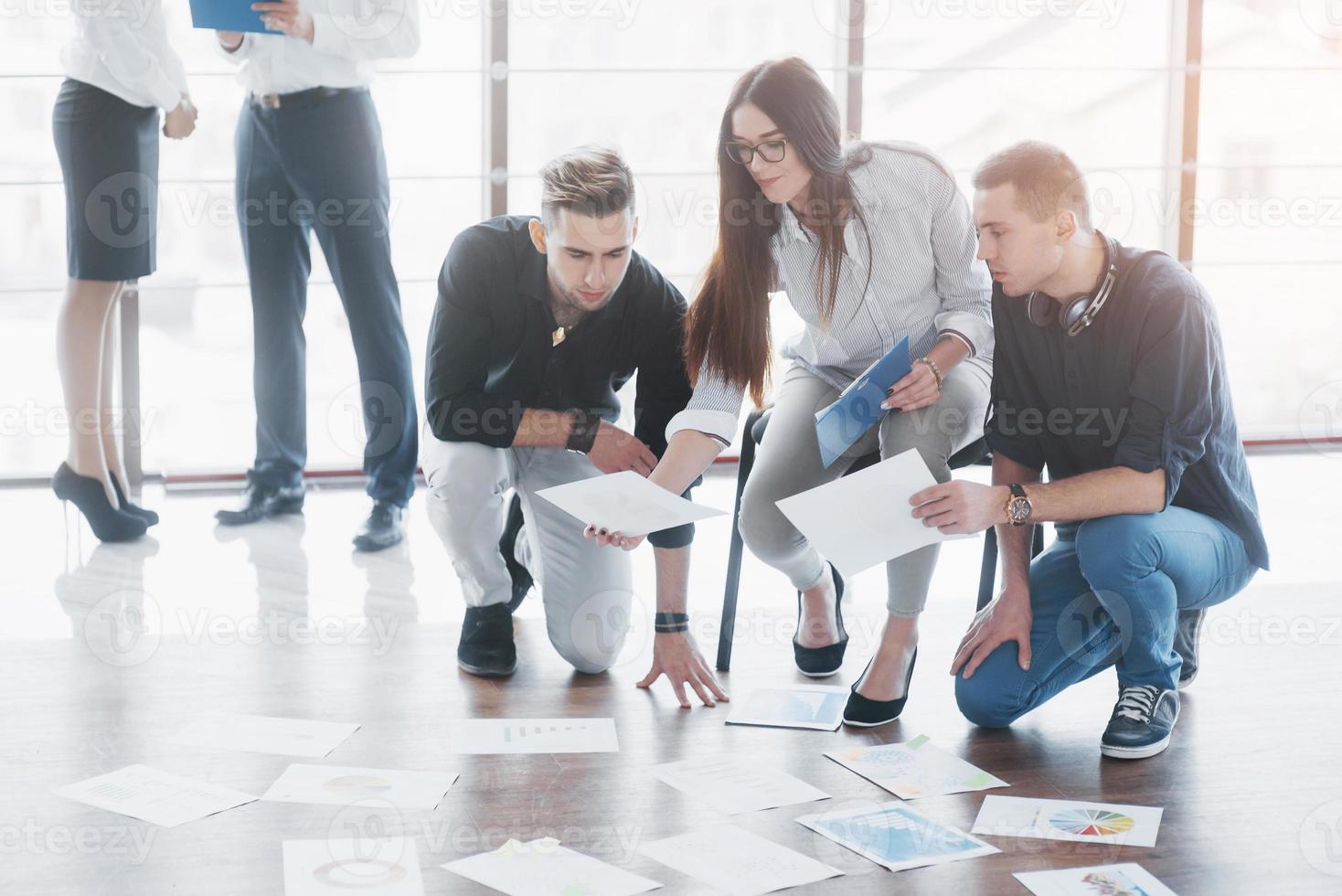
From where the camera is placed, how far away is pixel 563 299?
7.05 feet

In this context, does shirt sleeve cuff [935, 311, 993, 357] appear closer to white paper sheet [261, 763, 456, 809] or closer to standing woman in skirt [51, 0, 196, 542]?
white paper sheet [261, 763, 456, 809]

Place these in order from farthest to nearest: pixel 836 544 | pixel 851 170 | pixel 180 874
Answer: pixel 851 170, pixel 836 544, pixel 180 874

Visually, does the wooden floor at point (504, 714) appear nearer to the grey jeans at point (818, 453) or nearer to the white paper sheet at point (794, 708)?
the white paper sheet at point (794, 708)

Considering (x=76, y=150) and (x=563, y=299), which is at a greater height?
(x=76, y=150)

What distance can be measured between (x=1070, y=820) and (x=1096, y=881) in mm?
165

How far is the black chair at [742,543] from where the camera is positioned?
2.10 m

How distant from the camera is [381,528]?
312 centimetres

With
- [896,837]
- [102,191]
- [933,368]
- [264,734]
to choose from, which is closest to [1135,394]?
[933,368]

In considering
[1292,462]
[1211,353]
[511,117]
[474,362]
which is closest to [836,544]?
[1211,353]

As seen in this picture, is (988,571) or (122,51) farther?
(122,51)

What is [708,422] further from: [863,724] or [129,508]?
[129,508]

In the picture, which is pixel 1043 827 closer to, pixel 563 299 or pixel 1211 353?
pixel 1211 353

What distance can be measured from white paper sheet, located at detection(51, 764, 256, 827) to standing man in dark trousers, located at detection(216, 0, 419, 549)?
131cm

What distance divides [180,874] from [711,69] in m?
3.04
